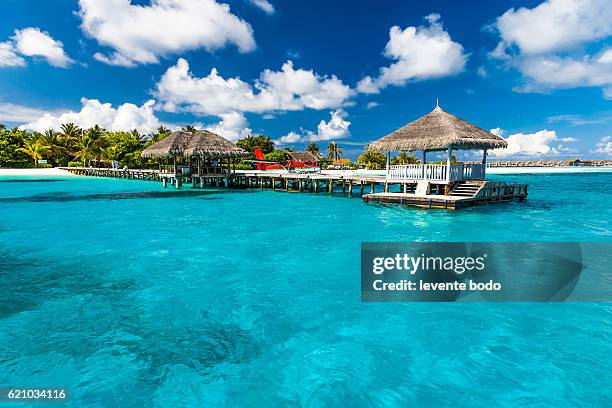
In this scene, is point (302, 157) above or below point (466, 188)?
above

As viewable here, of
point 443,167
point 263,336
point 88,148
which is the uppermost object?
point 88,148

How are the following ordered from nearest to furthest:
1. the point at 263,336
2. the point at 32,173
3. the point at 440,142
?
the point at 263,336 < the point at 440,142 < the point at 32,173

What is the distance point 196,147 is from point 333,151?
47.6m

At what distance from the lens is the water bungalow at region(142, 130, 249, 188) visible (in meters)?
27.1

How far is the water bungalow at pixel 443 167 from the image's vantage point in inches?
619

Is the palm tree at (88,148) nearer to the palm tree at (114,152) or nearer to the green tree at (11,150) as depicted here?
the palm tree at (114,152)

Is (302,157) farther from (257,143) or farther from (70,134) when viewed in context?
(70,134)

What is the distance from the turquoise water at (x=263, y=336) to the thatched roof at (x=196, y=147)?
17762 mm

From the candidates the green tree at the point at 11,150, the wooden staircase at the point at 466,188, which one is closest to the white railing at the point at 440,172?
the wooden staircase at the point at 466,188

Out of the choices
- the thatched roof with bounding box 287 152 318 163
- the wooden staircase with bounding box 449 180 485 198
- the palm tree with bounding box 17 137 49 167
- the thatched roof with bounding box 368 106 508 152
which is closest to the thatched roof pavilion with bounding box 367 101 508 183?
the thatched roof with bounding box 368 106 508 152

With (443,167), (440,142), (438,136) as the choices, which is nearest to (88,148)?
(438,136)

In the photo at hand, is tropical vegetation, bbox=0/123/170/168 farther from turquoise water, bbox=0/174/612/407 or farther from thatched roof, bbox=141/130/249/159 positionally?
turquoise water, bbox=0/174/612/407

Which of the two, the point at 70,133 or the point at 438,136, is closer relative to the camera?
the point at 438,136

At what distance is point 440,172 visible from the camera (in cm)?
1617
